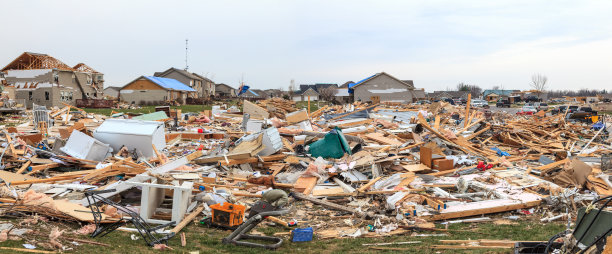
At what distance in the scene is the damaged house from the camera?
129 ft

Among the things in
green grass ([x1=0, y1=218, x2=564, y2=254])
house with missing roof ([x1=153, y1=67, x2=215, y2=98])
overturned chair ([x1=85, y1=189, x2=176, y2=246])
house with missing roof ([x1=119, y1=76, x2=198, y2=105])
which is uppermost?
house with missing roof ([x1=153, y1=67, x2=215, y2=98])

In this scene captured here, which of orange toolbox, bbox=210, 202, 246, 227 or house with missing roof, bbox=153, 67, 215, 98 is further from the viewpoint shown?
house with missing roof, bbox=153, 67, 215, 98

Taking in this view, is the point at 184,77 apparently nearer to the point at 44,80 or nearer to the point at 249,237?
the point at 44,80

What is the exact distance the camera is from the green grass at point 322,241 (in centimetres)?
599

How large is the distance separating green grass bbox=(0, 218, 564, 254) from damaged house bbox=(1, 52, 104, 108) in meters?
37.9

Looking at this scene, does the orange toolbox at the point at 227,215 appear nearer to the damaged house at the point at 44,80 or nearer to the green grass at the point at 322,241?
the green grass at the point at 322,241

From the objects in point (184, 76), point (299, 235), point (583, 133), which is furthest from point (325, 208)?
point (184, 76)

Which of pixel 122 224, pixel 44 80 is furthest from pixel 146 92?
pixel 122 224

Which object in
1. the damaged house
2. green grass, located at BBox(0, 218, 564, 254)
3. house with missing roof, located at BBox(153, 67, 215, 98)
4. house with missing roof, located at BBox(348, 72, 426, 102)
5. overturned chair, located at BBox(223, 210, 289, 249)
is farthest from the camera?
house with missing roof, located at BBox(153, 67, 215, 98)

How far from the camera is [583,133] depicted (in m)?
21.9

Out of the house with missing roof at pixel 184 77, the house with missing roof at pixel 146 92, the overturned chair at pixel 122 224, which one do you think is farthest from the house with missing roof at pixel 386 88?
the overturned chair at pixel 122 224

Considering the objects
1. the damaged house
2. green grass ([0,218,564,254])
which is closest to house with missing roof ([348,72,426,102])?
the damaged house

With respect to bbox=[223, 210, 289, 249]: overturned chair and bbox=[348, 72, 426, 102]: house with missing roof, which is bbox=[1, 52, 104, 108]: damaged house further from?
bbox=[223, 210, 289, 249]: overturned chair

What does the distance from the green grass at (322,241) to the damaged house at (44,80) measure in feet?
124
